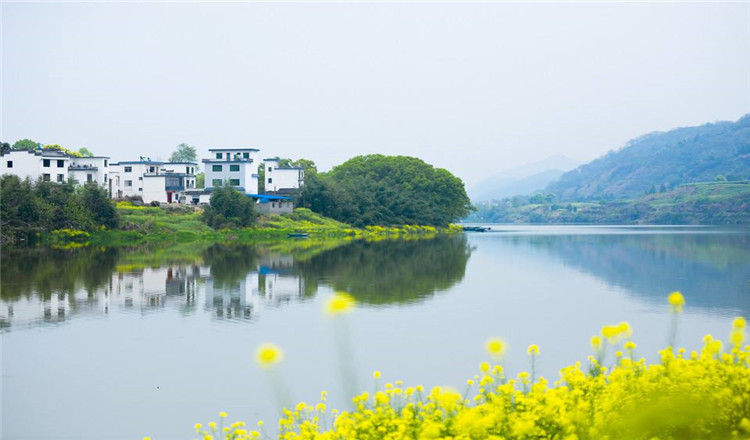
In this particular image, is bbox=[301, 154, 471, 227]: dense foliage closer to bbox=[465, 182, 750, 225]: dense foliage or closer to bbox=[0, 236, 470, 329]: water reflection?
bbox=[465, 182, 750, 225]: dense foliage

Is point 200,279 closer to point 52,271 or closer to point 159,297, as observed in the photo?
point 159,297

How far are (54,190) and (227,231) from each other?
1542 centimetres

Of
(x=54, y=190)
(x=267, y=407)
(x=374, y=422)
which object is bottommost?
(x=267, y=407)

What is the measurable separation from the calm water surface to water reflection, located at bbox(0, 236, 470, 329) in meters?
0.11

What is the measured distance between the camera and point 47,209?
55.6 metres

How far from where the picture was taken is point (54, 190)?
58594mm

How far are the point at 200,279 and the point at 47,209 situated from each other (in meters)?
29.8

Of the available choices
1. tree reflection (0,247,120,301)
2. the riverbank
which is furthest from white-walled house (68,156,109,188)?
tree reflection (0,247,120,301)

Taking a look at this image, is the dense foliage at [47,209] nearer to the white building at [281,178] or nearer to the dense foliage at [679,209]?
the white building at [281,178]

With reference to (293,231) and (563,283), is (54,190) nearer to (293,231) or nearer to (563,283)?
(293,231)

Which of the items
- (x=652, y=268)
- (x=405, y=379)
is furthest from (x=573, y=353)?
(x=652, y=268)

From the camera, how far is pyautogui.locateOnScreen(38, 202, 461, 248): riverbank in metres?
56.5

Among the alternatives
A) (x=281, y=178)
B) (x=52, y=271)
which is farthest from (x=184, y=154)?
(x=52, y=271)

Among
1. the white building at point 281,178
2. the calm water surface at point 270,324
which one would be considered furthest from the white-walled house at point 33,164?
the calm water surface at point 270,324
